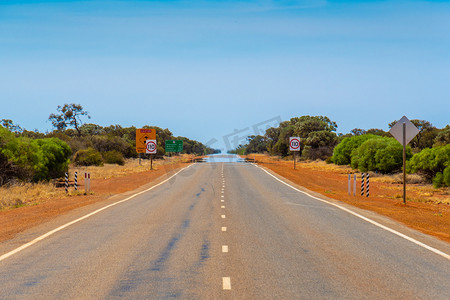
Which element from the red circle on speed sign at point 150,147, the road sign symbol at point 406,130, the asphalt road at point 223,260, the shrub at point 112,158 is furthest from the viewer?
the shrub at point 112,158

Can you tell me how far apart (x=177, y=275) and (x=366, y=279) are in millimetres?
2887

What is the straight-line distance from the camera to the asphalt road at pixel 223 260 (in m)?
6.50

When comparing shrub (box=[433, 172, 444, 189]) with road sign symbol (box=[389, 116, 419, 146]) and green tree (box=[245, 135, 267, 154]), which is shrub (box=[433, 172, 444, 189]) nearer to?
road sign symbol (box=[389, 116, 419, 146])

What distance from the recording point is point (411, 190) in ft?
96.5

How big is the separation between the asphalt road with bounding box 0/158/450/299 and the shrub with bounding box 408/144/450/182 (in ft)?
54.1

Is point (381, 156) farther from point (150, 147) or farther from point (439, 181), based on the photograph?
point (150, 147)

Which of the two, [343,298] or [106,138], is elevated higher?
[106,138]

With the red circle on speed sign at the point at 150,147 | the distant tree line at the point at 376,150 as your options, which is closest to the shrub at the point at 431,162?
the distant tree line at the point at 376,150

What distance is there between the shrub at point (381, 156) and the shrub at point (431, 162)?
6823mm

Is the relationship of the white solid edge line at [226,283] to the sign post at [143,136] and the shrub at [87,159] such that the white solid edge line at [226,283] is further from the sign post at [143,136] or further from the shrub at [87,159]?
the shrub at [87,159]

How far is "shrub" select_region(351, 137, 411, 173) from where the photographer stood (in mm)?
40062

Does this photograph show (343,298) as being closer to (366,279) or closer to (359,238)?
(366,279)

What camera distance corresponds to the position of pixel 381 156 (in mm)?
40750

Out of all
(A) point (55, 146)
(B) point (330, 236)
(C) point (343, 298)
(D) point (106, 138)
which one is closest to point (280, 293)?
(C) point (343, 298)
